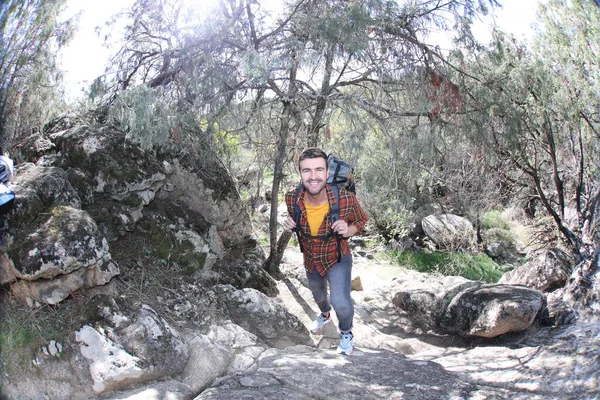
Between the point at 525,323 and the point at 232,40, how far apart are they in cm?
433

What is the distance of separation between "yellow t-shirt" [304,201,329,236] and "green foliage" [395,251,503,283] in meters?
6.75

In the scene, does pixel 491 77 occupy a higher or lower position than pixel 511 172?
higher

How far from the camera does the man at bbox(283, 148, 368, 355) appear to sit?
344cm

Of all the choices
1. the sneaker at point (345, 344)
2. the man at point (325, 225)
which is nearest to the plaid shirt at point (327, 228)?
the man at point (325, 225)

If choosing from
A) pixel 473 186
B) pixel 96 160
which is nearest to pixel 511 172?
pixel 473 186

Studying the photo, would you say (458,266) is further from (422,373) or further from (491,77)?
(422,373)

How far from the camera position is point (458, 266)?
32.6 feet

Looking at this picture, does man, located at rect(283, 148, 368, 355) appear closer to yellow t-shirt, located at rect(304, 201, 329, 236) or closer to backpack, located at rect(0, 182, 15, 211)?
yellow t-shirt, located at rect(304, 201, 329, 236)

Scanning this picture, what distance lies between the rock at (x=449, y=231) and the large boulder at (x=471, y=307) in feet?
16.5

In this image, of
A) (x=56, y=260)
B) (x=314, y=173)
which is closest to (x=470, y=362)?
(x=314, y=173)

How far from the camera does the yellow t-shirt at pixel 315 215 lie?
3512 millimetres

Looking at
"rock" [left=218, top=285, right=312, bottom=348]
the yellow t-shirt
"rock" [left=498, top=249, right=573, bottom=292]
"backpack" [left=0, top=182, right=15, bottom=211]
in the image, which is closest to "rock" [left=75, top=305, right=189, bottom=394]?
"rock" [left=218, top=285, right=312, bottom=348]

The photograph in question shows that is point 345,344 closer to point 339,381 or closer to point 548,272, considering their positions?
point 339,381

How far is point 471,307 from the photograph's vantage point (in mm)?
4918
